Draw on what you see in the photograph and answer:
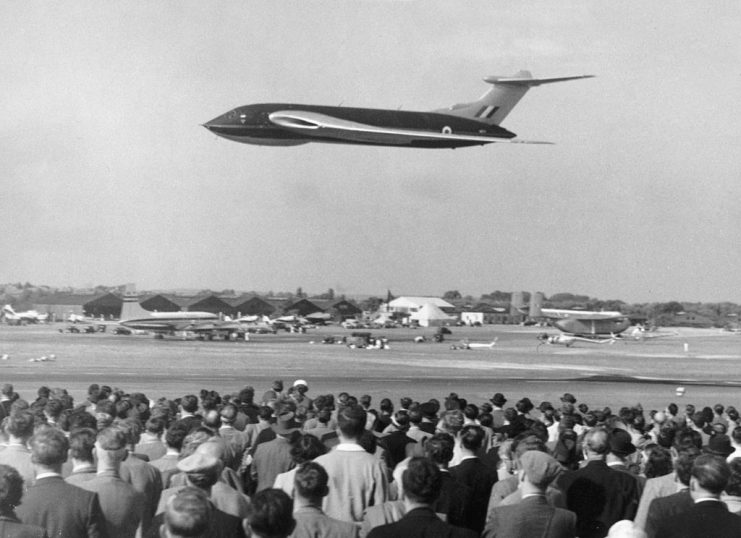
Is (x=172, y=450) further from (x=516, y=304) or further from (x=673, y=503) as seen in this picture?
(x=516, y=304)

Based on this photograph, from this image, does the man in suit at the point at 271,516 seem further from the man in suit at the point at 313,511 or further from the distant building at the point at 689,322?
the distant building at the point at 689,322

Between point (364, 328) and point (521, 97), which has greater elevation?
point (521, 97)

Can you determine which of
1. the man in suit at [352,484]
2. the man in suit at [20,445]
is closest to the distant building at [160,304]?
the man in suit at [20,445]

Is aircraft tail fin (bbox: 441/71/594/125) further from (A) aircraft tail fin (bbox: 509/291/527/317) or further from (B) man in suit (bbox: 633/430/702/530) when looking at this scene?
(A) aircraft tail fin (bbox: 509/291/527/317)

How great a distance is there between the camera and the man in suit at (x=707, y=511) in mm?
6324

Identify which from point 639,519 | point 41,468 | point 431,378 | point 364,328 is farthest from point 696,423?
point 364,328

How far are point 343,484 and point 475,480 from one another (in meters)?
1.32

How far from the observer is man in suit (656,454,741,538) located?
249 inches

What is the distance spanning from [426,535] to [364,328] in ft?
365

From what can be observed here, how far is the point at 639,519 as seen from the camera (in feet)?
25.4

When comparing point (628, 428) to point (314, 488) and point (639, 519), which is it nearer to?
point (639, 519)

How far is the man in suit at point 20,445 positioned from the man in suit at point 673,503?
16.9 feet

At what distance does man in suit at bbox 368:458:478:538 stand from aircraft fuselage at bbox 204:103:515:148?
2020 inches

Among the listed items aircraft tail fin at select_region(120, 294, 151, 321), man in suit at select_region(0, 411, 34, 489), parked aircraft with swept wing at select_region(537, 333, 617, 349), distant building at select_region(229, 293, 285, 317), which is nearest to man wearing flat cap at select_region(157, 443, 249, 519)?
man in suit at select_region(0, 411, 34, 489)
